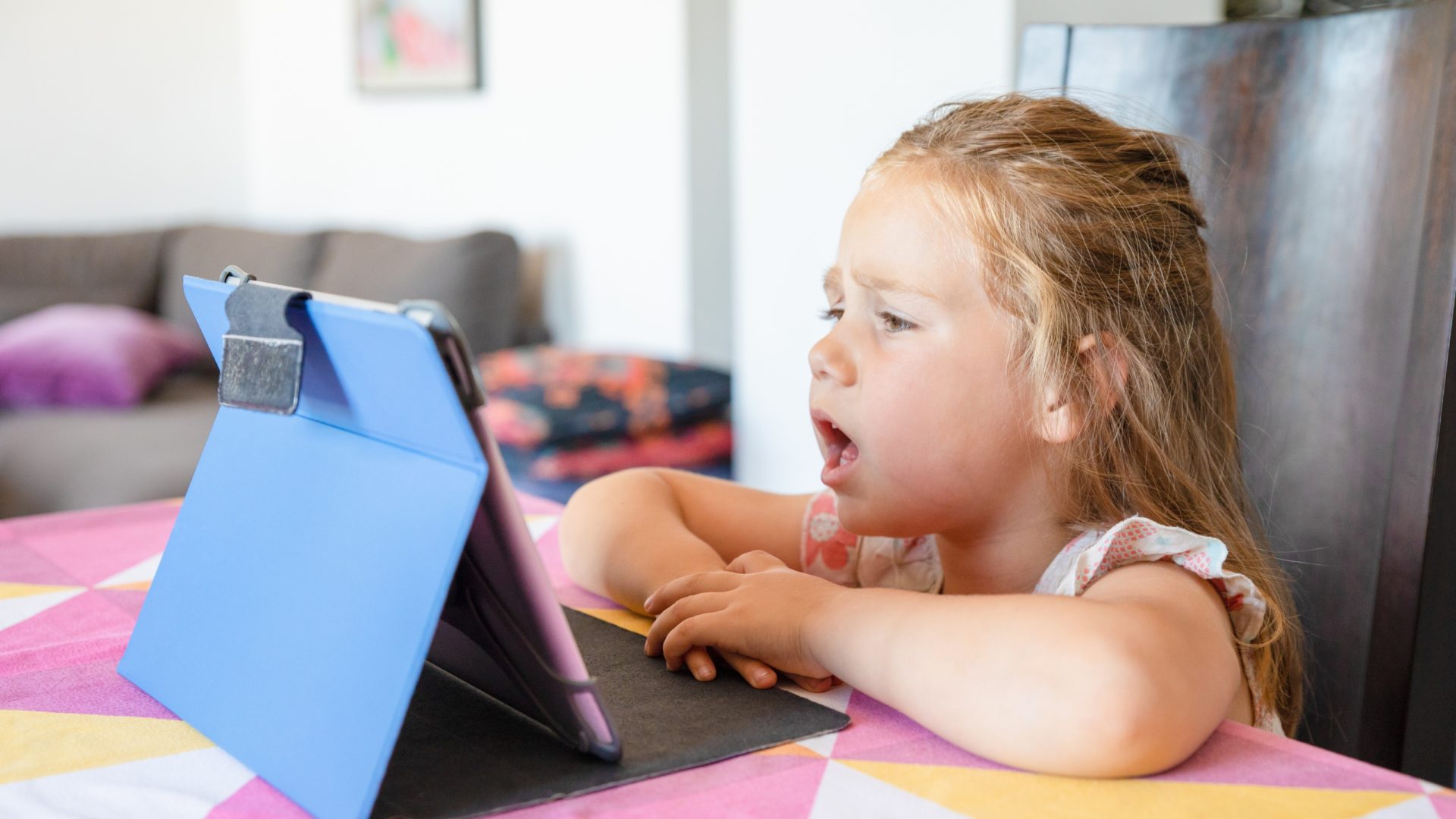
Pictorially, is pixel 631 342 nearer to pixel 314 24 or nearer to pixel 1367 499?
pixel 314 24

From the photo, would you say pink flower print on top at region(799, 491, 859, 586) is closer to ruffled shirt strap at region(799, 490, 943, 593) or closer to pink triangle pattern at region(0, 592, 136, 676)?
ruffled shirt strap at region(799, 490, 943, 593)

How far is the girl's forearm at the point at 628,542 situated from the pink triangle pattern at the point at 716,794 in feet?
0.86

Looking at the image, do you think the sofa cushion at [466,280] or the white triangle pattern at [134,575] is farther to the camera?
the sofa cushion at [466,280]

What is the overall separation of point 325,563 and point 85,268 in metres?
3.50

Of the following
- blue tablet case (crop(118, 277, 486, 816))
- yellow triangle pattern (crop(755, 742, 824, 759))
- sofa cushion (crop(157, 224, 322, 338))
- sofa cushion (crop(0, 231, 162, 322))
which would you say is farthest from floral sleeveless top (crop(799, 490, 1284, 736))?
sofa cushion (crop(0, 231, 162, 322))

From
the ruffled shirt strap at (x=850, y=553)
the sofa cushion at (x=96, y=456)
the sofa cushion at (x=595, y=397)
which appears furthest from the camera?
the sofa cushion at (x=96, y=456)

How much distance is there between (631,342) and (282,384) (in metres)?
2.46

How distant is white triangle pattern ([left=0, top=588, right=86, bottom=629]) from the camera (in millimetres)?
751

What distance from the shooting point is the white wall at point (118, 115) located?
12.0ft

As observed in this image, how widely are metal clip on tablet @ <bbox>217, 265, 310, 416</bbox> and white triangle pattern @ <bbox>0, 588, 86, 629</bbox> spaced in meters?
0.30

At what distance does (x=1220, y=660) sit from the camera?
59cm

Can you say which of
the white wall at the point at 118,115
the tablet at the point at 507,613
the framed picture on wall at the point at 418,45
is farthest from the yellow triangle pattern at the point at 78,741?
the white wall at the point at 118,115

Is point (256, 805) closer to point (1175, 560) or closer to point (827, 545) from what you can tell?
point (1175, 560)

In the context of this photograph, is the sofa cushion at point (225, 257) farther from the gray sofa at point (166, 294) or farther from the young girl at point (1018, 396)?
the young girl at point (1018, 396)
